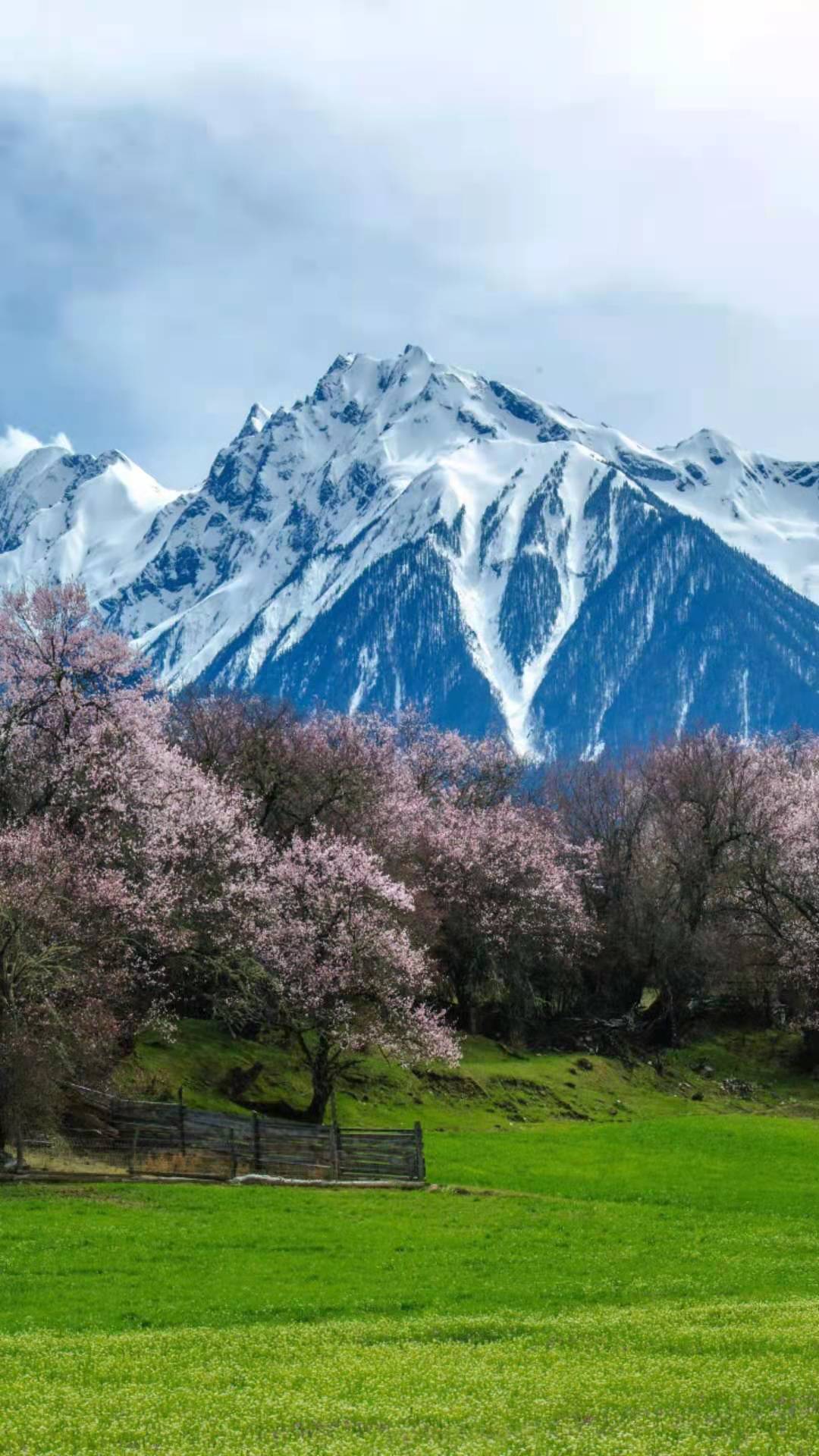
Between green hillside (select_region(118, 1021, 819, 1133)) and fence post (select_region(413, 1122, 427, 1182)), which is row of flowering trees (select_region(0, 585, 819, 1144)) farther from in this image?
fence post (select_region(413, 1122, 427, 1182))

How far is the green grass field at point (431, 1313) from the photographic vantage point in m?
14.9

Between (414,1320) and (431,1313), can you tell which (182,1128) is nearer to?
(431,1313)

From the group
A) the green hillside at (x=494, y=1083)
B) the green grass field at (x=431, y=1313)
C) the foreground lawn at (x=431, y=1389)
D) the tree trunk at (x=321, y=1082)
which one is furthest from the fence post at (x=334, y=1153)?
the foreground lawn at (x=431, y=1389)

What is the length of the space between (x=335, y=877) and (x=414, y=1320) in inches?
1252

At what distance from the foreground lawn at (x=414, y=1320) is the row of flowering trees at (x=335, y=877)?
10028 millimetres

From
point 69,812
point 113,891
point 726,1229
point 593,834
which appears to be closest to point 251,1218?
point 726,1229

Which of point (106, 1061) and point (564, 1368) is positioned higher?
point (106, 1061)

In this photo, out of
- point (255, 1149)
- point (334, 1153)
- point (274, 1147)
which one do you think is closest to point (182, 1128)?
point (255, 1149)

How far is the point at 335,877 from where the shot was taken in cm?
5262

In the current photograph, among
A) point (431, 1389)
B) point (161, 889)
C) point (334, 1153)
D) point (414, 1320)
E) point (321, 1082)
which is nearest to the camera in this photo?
point (431, 1389)

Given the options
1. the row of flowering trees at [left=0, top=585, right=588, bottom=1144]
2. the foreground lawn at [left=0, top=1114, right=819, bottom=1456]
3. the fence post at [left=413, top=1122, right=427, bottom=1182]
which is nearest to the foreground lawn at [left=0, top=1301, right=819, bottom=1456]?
the foreground lawn at [left=0, top=1114, right=819, bottom=1456]

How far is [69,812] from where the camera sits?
50.2 meters

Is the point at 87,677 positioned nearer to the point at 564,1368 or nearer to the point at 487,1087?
the point at 487,1087

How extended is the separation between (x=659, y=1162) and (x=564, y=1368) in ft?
92.1
